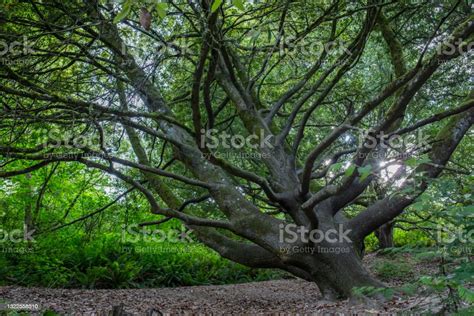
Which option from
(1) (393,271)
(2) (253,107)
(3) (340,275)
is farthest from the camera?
(1) (393,271)

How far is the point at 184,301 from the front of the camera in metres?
6.04

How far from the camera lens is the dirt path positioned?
471 cm

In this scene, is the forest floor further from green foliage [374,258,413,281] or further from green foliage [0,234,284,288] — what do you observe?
green foliage [0,234,284,288]

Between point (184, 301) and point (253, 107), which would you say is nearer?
point (184, 301)

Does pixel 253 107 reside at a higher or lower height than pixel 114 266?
higher

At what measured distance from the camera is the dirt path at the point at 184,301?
15.5 ft

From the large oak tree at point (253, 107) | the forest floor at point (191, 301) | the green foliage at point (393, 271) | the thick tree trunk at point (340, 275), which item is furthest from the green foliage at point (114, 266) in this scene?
the thick tree trunk at point (340, 275)

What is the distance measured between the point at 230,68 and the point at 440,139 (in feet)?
9.74

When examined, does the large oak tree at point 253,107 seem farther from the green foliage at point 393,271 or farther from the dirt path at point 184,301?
the green foliage at point 393,271

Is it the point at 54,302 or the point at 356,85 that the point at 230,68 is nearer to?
the point at 356,85

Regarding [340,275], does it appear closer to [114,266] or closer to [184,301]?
[184,301]

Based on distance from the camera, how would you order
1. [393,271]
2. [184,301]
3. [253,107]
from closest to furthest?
[184,301] < [253,107] < [393,271]

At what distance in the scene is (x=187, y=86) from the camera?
6.90 metres

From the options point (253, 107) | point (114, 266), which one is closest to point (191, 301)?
point (114, 266)
